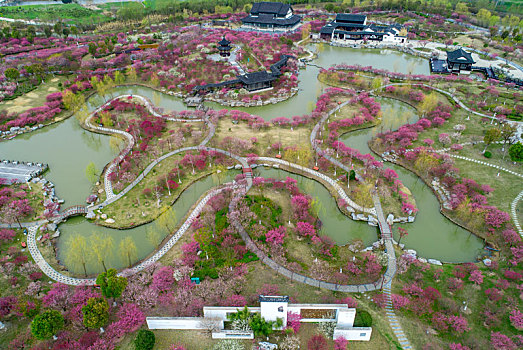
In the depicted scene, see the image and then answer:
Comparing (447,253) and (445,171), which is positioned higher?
(445,171)

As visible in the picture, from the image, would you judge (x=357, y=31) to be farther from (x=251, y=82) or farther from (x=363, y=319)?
(x=363, y=319)

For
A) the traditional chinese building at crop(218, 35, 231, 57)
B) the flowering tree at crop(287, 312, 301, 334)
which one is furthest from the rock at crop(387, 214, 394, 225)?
the traditional chinese building at crop(218, 35, 231, 57)

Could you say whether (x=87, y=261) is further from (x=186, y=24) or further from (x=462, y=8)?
(x=462, y=8)

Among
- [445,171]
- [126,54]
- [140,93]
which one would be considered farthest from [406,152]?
[126,54]

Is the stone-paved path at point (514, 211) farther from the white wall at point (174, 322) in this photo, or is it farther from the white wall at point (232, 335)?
the white wall at point (174, 322)

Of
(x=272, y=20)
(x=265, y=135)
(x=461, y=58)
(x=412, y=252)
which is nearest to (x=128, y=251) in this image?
(x=265, y=135)

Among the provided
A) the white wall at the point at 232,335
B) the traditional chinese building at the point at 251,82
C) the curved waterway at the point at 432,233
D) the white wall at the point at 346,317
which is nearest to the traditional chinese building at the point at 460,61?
the traditional chinese building at the point at 251,82

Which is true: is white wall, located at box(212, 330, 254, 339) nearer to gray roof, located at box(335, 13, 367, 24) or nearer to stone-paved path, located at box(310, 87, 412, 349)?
stone-paved path, located at box(310, 87, 412, 349)
